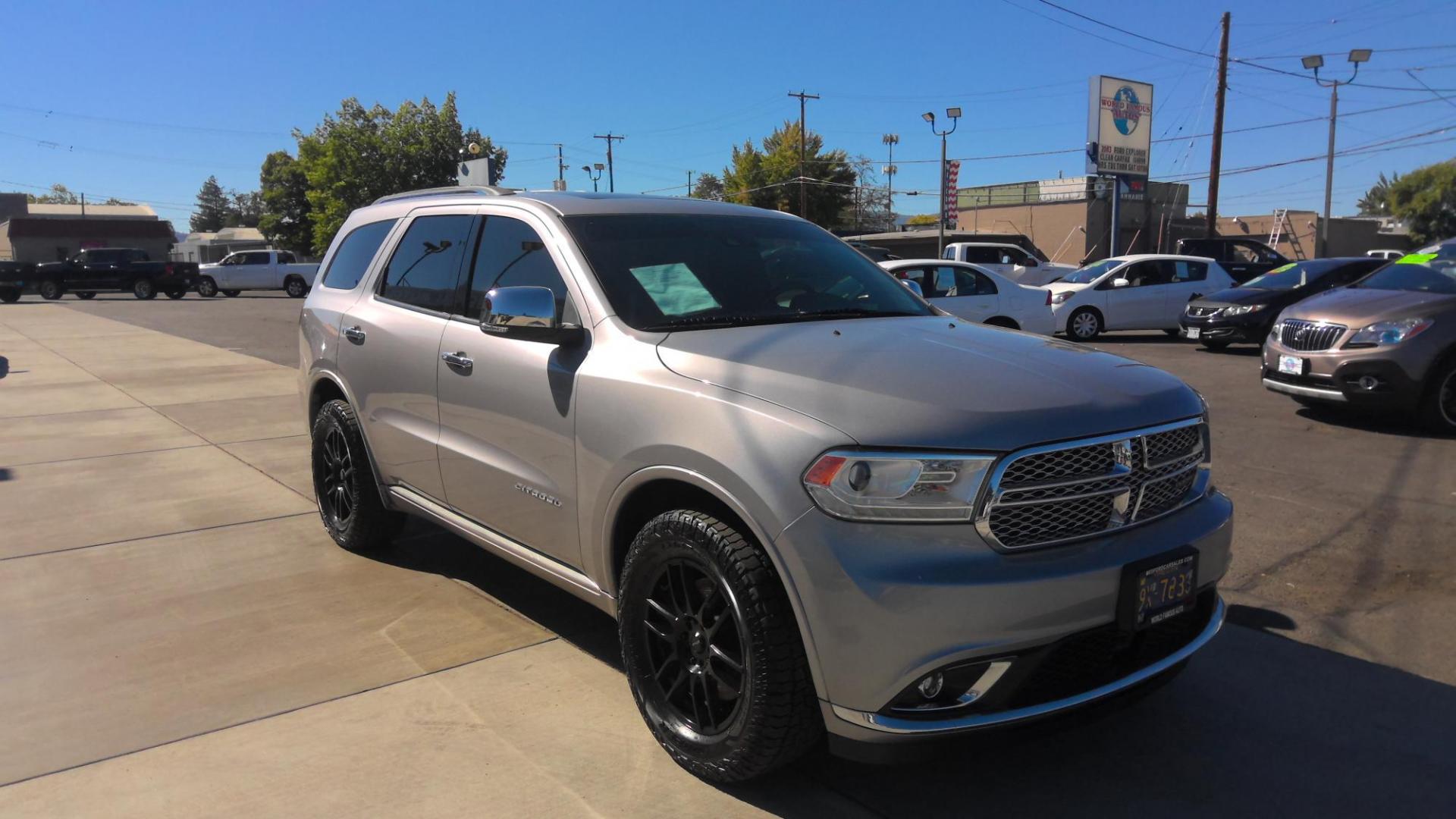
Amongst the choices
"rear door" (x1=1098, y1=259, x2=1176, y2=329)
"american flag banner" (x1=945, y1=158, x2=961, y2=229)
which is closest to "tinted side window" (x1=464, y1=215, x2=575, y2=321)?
"rear door" (x1=1098, y1=259, x2=1176, y2=329)

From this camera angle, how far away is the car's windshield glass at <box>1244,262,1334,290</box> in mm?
15375

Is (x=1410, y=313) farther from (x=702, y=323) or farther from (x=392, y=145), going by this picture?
(x=392, y=145)

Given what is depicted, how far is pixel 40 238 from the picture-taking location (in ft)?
220

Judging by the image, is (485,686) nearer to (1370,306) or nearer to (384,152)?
(1370,306)

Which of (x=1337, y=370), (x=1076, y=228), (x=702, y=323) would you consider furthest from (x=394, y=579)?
(x=1076, y=228)

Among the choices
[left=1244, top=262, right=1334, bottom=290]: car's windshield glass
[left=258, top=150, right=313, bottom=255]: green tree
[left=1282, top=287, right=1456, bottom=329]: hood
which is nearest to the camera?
[left=1282, top=287, right=1456, bottom=329]: hood

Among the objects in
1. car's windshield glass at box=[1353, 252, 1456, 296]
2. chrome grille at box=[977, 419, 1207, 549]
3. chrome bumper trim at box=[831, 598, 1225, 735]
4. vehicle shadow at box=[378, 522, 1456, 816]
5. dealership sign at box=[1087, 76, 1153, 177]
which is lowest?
vehicle shadow at box=[378, 522, 1456, 816]

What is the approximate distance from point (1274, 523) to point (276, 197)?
288 ft

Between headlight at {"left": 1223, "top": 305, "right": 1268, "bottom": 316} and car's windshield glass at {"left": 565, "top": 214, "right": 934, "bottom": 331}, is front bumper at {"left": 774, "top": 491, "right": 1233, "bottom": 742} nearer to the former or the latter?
car's windshield glass at {"left": 565, "top": 214, "right": 934, "bottom": 331}

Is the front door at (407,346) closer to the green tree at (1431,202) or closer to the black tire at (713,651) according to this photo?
the black tire at (713,651)

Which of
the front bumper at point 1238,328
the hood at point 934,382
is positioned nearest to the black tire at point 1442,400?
the hood at point 934,382

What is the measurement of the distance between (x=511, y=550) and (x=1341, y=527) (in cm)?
472

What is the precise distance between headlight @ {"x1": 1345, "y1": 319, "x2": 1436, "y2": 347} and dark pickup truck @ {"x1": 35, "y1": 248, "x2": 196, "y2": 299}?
38.0m

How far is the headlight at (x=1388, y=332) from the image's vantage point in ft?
27.1
